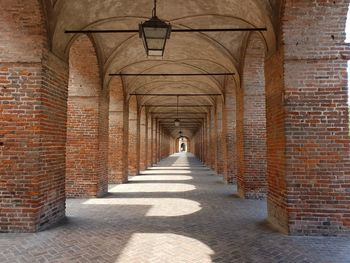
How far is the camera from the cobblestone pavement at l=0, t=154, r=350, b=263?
169 inches

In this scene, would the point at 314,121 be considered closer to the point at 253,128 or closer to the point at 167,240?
the point at 167,240

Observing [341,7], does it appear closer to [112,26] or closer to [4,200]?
[112,26]

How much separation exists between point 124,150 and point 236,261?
10.4 m

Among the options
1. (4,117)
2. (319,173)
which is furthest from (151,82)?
(319,173)

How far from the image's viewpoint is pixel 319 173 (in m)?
5.45

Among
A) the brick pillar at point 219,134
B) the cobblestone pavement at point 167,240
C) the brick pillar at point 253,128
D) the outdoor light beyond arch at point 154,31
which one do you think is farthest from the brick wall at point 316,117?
the brick pillar at point 219,134

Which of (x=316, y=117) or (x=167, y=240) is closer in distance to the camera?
(x=167, y=240)

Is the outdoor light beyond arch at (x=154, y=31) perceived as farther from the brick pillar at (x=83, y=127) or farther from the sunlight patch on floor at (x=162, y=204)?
the brick pillar at (x=83, y=127)

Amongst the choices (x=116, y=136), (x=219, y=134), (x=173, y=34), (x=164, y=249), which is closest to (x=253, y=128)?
(x=173, y=34)

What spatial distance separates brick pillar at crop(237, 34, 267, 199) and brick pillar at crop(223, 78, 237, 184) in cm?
337

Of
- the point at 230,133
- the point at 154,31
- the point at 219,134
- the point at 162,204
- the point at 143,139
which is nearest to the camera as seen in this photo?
the point at 154,31

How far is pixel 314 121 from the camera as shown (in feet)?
18.1

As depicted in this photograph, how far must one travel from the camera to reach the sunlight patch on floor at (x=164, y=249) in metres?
4.23

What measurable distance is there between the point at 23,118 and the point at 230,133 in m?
9.14
